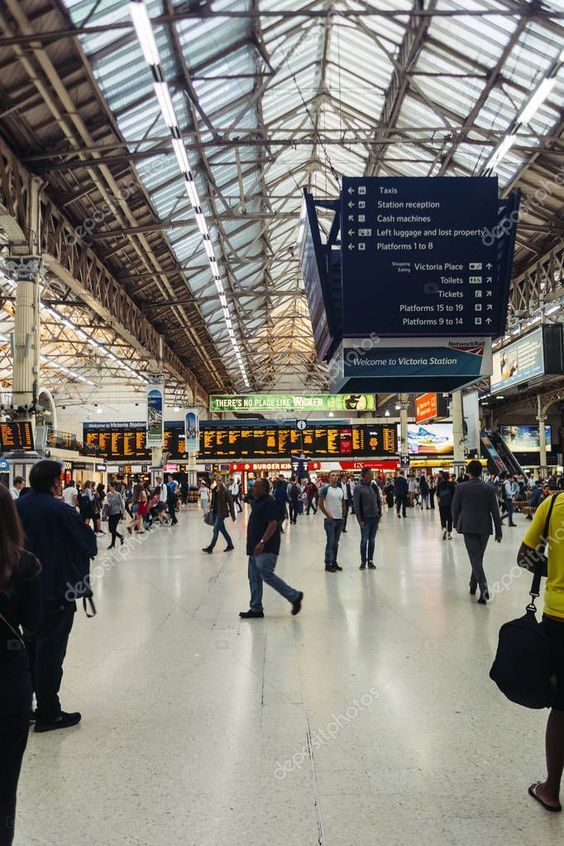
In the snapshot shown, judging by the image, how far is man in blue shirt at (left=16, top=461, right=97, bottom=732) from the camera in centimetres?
421

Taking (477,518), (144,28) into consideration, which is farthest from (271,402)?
(477,518)

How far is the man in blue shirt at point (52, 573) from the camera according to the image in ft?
13.8

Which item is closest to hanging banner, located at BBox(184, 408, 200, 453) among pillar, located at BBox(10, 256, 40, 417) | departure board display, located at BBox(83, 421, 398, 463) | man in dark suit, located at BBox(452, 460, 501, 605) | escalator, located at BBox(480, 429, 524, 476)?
departure board display, located at BBox(83, 421, 398, 463)

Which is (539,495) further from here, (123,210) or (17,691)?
(17,691)

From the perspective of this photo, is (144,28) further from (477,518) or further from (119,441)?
(119,441)

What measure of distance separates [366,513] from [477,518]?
125 inches

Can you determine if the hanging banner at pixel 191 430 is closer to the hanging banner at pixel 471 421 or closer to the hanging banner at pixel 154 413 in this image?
the hanging banner at pixel 154 413

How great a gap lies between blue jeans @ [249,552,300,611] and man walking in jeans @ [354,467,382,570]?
380 cm

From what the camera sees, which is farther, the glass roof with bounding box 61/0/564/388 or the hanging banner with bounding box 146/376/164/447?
the hanging banner with bounding box 146/376/164/447

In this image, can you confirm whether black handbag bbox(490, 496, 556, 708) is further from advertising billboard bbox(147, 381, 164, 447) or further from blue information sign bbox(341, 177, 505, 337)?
advertising billboard bbox(147, 381, 164, 447)

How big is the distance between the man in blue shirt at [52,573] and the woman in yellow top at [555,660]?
Answer: 2826 millimetres

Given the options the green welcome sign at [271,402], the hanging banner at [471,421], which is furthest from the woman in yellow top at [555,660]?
the green welcome sign at [271,402]

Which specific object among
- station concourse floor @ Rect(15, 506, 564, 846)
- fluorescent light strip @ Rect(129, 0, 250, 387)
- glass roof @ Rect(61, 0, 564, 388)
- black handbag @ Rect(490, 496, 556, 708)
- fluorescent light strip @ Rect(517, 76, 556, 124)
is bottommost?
station concourse floor @ Rect(15, 506, 564, 846)

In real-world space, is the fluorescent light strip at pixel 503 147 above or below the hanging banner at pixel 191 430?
above
